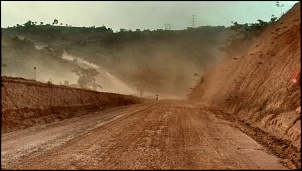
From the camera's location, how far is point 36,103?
2417 cm

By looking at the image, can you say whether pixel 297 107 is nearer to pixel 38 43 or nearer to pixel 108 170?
pixel 108 170

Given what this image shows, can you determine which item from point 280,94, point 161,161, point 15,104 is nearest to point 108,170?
point 161,161

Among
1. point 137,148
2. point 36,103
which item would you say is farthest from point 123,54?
point 137,148

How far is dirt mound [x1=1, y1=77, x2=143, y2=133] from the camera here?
20625mm

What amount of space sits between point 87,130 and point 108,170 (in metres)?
8.03

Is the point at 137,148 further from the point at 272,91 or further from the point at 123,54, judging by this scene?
the point at 123,54

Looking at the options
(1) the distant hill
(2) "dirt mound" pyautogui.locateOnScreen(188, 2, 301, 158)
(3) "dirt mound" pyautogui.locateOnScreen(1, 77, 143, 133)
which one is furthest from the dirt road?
(1) the distant hill

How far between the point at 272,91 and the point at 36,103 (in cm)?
1351

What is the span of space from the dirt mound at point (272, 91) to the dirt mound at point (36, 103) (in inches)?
418

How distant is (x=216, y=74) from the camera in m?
46.8

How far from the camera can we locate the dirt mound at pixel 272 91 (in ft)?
51.5

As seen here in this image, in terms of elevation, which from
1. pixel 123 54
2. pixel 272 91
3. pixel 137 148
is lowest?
pixel 137 148

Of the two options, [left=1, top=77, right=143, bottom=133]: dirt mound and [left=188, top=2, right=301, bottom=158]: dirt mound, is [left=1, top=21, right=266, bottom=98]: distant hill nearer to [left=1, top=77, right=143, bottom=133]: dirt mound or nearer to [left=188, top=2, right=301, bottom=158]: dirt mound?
[left=1, top=77, right=143, bottom=133]: dirt mound

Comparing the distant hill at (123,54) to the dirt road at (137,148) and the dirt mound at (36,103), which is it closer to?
the dirt mound at (36,103)
